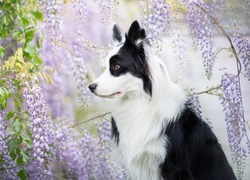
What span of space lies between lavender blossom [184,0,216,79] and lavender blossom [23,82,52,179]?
1.17m

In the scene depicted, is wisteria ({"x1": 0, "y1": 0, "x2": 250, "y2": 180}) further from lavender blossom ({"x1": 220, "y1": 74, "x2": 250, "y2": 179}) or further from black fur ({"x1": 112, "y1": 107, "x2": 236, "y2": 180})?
black fur ({"x1": 112, "y1": 107, "x2": 236, "y2": 180})

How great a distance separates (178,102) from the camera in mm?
3197

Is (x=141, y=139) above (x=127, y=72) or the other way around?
the other way around

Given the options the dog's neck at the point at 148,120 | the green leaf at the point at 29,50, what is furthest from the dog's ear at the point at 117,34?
the green leaf at the point at 29,50

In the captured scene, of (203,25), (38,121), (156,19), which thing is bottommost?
(38,121)

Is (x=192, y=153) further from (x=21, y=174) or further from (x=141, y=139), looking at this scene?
(x=21, y=174)

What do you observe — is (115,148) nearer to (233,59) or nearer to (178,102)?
(178,102)

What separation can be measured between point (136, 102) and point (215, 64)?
1.01m

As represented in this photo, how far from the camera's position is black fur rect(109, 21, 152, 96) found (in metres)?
3.09

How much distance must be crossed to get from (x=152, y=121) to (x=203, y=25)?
1088mm

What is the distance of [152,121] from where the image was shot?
10.5 feet

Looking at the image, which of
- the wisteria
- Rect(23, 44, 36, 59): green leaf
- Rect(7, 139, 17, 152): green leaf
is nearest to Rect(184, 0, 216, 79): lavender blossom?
the wisteria

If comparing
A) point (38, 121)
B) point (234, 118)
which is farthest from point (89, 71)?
point (234, 118)

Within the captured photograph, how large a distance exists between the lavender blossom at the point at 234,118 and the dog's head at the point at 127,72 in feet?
3.37
